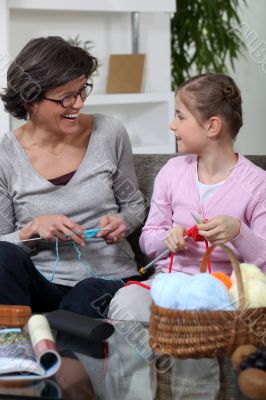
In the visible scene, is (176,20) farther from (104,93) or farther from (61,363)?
(61,363)

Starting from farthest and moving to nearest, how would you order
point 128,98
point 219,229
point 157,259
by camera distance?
1. point 128,98
2. point 157,259
3. point 219,229

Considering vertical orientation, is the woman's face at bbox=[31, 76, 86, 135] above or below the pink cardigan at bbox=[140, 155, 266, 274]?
above

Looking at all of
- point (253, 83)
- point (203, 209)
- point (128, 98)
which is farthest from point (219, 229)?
point (253, 83)

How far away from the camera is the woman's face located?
86.5 inches

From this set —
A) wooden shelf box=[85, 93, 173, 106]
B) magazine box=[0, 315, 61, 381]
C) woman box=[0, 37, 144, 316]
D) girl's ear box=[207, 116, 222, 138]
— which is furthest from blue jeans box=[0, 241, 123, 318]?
wooden shelf box=[85, 93, 173, 106]

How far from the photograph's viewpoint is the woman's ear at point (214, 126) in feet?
6.65

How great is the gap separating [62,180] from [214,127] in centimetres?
48

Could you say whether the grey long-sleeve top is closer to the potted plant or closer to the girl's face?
the girl's face

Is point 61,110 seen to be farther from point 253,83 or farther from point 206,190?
point 253,83

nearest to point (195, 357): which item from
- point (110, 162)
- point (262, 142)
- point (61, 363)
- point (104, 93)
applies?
point (61, 363)

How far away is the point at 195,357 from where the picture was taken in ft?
4.99

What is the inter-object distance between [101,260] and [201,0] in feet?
7.97

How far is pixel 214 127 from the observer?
6.66 ft

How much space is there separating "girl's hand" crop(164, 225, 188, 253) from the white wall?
3.68 m
